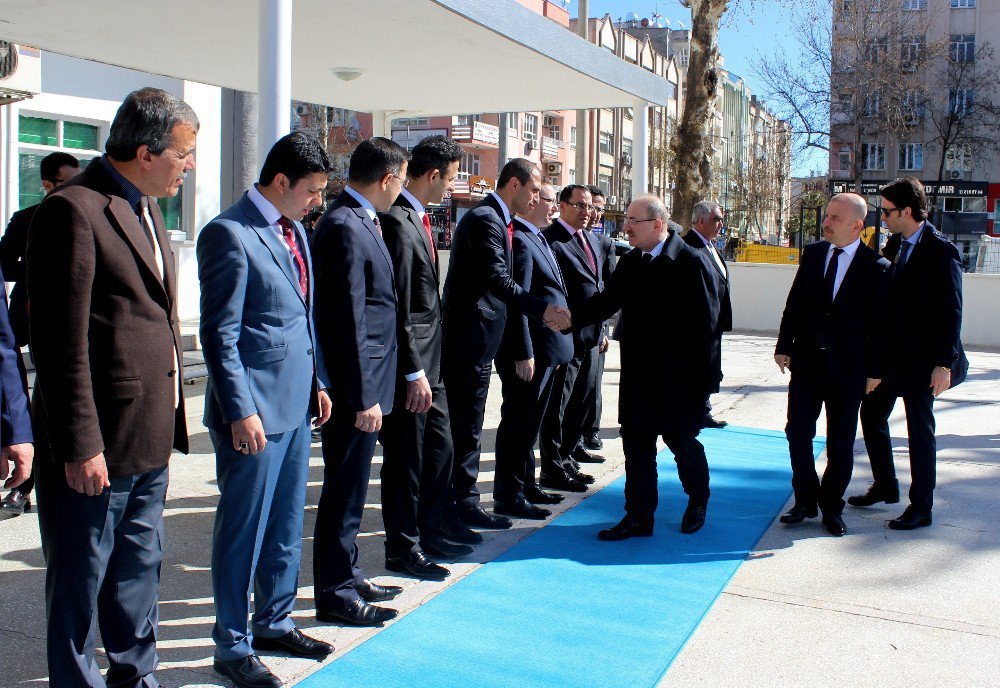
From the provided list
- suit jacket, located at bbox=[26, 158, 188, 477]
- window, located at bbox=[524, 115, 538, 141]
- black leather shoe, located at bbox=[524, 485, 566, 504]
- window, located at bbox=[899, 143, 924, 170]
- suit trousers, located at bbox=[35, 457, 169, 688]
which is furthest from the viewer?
window, located at bbox=[524, 115, 538, 141]

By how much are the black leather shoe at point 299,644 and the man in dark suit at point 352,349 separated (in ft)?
0.95

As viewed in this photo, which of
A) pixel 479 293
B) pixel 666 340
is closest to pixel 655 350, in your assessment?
pixel 666 340

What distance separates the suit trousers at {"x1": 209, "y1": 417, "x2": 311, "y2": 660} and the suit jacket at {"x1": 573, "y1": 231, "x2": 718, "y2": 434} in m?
2.18

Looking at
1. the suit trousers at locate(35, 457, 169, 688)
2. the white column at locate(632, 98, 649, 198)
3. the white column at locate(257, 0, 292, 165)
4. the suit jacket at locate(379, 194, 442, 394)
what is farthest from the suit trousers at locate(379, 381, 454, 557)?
the white column at locate(632, 98, 649, 198)

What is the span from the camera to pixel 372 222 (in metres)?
3.98

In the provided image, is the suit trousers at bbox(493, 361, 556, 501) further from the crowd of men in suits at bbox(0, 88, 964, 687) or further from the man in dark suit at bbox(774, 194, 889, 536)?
the man in dark suit at bbox(774, 194, 889, 536)

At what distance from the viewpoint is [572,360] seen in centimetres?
654

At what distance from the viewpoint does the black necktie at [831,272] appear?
17.6 feet

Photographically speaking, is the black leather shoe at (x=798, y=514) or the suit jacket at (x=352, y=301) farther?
the black leather shoe at (x=798, y=514)

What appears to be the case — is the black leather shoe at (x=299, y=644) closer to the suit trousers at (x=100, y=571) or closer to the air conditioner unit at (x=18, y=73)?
the suit trousers at (x=100, y=571)

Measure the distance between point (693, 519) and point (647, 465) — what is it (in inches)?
18.7

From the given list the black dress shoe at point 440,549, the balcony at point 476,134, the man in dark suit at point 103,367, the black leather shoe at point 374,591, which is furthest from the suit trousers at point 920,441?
the balcony at point 476,134

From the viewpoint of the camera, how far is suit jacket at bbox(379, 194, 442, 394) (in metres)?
Answer: 4.20

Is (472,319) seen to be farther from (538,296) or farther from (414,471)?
(414,471)
